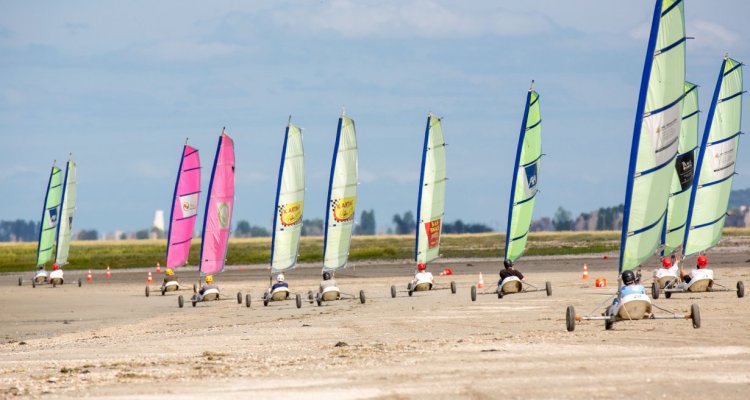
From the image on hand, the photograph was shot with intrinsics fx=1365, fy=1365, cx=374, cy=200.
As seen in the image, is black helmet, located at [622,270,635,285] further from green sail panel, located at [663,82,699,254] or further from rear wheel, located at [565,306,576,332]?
green sail panel, located at [663,82,699,254]

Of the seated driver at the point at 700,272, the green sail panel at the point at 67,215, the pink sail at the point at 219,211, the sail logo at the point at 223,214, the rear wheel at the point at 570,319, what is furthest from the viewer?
the green sail panel at the point at 67,215

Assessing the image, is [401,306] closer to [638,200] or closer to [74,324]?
[74,324]

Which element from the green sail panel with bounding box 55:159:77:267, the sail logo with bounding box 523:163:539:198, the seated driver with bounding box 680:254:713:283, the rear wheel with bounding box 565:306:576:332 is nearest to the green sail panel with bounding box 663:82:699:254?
the sail logo with bounding box 523:163:539:198

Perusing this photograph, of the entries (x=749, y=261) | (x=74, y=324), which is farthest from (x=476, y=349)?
(x=749, y=261)

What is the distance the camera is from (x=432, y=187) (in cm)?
5278

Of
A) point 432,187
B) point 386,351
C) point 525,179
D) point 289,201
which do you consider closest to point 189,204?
point 289,201

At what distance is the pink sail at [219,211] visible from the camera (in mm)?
52312

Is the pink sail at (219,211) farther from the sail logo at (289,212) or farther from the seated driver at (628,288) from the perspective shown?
the seated driver at (628,288)

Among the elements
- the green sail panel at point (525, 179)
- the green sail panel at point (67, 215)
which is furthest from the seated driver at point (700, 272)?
the green sail panel at point (67, 215)

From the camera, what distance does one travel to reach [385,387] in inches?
656

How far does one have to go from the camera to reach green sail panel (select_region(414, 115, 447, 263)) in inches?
2072

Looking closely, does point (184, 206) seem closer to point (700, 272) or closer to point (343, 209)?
point (343, 209)

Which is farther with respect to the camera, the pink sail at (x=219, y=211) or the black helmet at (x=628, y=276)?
the pink sail at (x=219, y=211)

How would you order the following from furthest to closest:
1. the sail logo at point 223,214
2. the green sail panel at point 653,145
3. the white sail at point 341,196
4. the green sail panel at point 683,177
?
the sail logo at point 223,214
the white sail at point 341,196
the green sail panel at point 683,177
the green sail panel at point 653,145
